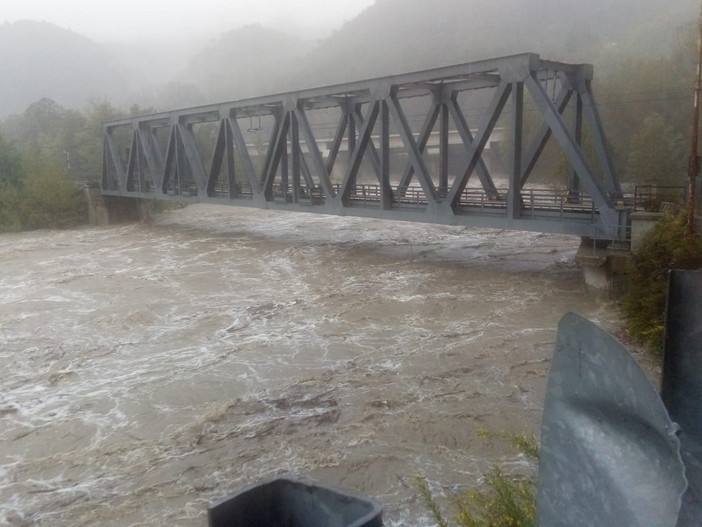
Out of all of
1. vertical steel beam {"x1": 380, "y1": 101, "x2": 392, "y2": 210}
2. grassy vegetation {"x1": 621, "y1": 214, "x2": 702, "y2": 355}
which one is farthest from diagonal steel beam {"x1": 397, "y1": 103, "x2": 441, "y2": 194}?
grassy vegetation {"x1": 621, "y1": 214, "x2": 702, "y2": 355}

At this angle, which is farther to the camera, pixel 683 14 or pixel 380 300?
pixel 683 14

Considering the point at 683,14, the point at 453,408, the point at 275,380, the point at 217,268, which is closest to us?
the point at 453,408

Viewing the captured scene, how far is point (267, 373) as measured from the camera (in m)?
13.1

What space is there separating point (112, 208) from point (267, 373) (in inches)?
1290

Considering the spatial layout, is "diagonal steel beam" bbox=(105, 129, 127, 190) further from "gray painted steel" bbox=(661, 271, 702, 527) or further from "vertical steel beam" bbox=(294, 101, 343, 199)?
"gray painted steel" bbox=(661, 271, 702, 527)

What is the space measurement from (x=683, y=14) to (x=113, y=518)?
2832 inches

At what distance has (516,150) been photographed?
1845cm

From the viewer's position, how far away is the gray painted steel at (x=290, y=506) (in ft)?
15.4

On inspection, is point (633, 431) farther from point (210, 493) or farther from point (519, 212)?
point (519, 212)

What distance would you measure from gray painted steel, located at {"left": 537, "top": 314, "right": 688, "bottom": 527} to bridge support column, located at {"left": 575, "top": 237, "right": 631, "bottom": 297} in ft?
46.3

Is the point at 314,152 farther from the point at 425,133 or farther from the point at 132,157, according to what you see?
the point at 132,157

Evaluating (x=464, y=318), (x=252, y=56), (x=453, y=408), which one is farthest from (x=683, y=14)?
(x=252, y=56)

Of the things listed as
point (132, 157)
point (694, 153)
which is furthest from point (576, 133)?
point (132, 157)

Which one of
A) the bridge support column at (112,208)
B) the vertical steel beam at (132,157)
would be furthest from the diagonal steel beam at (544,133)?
the bridge support column at (112,208)
